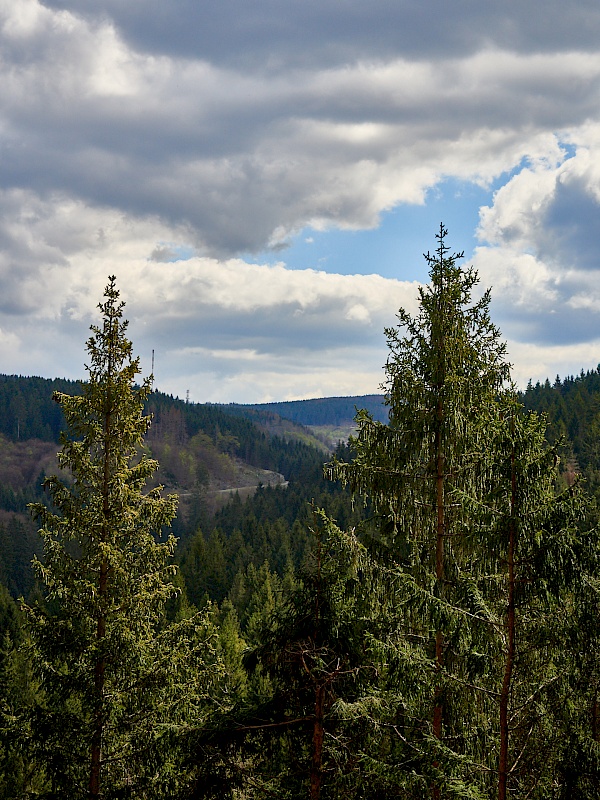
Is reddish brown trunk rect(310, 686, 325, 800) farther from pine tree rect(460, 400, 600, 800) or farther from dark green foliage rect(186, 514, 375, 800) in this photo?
pine tree rect(460, 400, 600, 800)

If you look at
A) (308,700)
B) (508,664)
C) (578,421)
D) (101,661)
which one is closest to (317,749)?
(308,700)

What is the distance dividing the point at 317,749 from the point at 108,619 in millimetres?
5663

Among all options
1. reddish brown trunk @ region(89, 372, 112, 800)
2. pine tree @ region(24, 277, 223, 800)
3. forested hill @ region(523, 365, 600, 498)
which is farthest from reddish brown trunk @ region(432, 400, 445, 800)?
forested hill @ region(523, 365, 600, 498)

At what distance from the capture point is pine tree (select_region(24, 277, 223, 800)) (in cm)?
1382

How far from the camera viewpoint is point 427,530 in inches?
478

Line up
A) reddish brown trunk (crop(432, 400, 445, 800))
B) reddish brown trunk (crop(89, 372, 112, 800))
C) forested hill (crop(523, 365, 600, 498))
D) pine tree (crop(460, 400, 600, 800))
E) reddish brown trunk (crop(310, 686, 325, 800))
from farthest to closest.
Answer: forested hill (crop(523, 365, 600, 498))
reddish brown trunk (crop(89, 372, 112, 800))
reddish brown trunk (crop(432, 400, 445, 800))
reddish brown trunk (crop(310, 686, 325, 800))
pine tree (crop(460, 400, 600, 800))

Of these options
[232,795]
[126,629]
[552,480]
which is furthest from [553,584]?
[126,629]

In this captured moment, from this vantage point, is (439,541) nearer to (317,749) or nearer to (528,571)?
(528,571)

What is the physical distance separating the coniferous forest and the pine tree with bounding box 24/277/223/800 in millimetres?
45

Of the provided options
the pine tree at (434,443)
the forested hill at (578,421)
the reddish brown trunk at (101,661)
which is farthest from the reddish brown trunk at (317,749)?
the forested hill at (578,421)

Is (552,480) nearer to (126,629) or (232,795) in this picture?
(232,795)

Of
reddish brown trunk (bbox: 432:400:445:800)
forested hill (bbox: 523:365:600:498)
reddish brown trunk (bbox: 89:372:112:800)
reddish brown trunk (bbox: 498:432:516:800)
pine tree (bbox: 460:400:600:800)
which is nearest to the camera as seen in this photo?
pine tree (bbox: 460:400:600:800)

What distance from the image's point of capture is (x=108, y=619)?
14.2 metres

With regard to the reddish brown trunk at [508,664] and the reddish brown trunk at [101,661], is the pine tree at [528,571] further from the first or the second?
the reddish brown trunk at [101,661]
